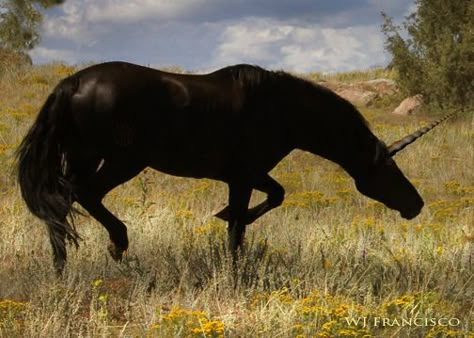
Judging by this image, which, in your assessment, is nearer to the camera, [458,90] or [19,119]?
[19,119]

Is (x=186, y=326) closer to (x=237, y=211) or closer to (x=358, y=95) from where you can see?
(x=237, y=211)

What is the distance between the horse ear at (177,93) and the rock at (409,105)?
14675 millimetres

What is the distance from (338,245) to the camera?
6000 millimetres


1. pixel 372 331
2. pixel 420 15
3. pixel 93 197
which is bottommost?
pixel 372 331

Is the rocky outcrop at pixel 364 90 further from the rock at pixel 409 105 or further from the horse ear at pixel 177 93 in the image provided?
the horse ear at pixel 177 93

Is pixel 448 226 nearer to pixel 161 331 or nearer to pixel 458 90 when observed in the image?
pixel 161 331

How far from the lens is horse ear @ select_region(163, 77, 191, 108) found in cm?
484

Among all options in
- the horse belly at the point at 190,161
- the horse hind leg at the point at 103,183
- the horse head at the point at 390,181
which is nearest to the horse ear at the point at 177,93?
the horse belly at the point at 190,161

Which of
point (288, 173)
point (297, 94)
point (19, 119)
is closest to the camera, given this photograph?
point (297, 94)

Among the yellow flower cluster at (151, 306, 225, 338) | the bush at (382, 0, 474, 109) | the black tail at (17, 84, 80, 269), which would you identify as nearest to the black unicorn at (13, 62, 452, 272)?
the black tail at (17, 84, 80, 269)

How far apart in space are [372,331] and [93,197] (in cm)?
213

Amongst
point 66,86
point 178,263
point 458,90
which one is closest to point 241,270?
point 178,263

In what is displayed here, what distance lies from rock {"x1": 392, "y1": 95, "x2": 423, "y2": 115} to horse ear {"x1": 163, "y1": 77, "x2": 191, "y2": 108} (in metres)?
14.7

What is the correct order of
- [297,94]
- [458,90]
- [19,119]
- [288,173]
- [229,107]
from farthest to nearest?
[458,90] < [19,119] < [288,173] < [297,94] < [229,107]
